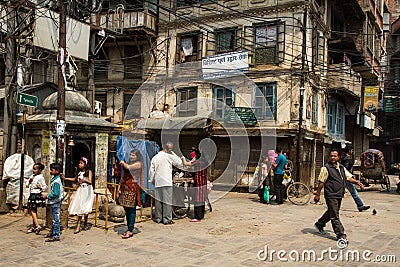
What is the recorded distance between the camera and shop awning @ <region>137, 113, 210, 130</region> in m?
18.3

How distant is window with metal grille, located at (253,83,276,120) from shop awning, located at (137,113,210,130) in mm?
2524

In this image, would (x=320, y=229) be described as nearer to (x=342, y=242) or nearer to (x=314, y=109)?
(x=342, y=242)

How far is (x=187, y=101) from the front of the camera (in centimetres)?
2061

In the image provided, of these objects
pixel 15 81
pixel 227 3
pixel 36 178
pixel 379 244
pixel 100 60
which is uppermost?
pixel 227 3

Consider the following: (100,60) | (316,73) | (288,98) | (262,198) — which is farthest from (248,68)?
(100,60)

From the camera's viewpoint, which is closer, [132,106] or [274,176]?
[274,176]

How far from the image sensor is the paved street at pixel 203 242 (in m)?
6.44

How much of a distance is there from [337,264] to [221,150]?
1320cm

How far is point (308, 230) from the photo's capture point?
885 cm

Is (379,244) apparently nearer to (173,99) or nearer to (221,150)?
(221,150)

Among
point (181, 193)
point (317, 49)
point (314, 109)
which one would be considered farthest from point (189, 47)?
point (181, 193)

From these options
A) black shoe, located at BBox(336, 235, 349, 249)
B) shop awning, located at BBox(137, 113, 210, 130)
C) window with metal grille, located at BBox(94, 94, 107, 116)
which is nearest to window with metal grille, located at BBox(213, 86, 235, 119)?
shop awning, located at BBox(137, 113, 210, 130)

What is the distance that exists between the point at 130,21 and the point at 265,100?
871cm

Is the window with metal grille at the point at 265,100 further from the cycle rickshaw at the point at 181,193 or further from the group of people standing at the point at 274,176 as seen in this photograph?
the cycle rickshaw at the point at 181,193
